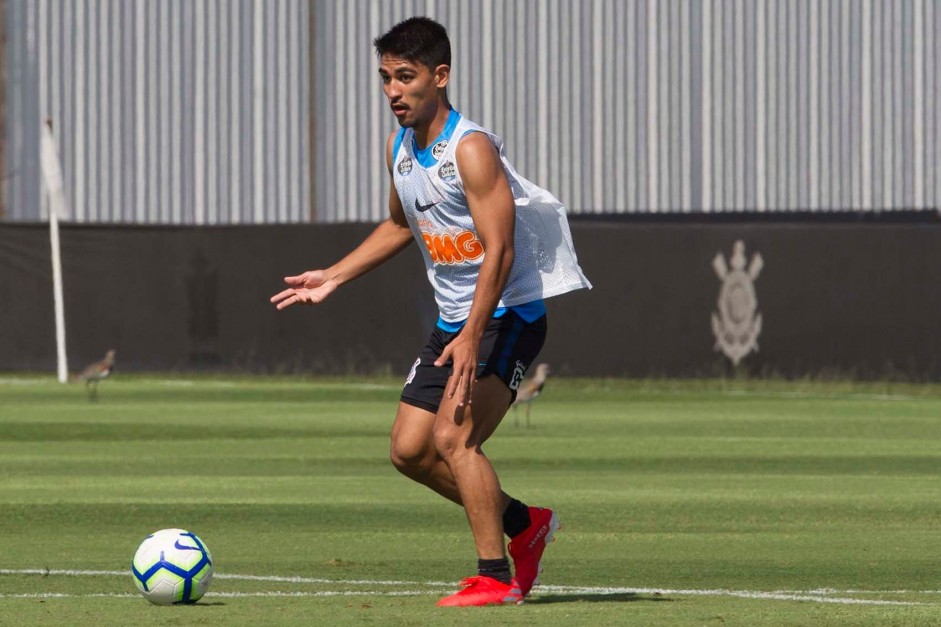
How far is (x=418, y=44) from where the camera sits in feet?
25.7

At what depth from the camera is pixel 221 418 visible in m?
21.7

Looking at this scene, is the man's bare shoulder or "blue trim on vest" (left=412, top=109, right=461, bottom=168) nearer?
the man's bare shoulder

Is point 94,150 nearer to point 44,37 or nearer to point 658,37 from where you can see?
point 44,37

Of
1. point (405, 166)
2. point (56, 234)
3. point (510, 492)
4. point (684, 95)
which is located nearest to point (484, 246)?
point (405, 166)

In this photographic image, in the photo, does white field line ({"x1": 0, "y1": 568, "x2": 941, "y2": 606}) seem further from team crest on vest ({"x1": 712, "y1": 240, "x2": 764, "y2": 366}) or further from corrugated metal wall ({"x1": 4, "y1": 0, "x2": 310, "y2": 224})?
corrugated metal wall ({"x1": 4, "y1": 0, "x2": 310, "y2": 224})

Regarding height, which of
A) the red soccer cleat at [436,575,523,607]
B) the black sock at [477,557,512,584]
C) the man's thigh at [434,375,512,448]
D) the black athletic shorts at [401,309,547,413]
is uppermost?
the black athletic shorts at [401,309,547,413]

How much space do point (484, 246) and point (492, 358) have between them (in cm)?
48

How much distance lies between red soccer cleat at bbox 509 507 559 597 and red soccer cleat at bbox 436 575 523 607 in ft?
0.34

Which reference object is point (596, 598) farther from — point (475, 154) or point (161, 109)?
point (161, 109)

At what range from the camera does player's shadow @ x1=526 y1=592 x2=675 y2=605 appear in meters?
8.13

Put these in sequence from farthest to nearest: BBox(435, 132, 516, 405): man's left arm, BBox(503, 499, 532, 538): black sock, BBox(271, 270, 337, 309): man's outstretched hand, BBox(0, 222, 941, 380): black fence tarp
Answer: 1. BBox(0, 222, 941, 380): black fence tarp
2. BBox(271, 270, 337, 309): man's outstretched hand
3. BBox(503, 499, 532, 538): black sock
4. BBox(435, 132, 516, 405): man's left arm

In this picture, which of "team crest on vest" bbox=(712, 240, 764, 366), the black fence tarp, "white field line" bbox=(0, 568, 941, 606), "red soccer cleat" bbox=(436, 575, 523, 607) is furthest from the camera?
"team crest on vest" bbox=(712, 240, 764, 366)

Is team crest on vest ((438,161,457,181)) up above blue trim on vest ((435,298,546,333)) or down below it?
above

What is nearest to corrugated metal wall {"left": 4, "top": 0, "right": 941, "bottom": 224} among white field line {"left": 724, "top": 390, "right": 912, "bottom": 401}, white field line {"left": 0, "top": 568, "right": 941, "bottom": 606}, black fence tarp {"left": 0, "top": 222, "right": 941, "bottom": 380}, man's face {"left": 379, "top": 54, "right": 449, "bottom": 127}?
black fence tarp {"left": 0, "top": 222, "right": 941, "bottom": 380}
